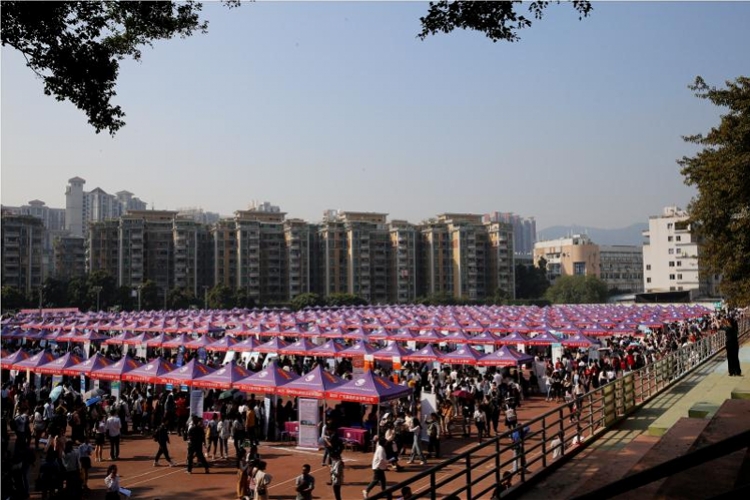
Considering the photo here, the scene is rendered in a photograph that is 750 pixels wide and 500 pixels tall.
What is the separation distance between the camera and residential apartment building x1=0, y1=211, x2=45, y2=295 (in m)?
98.2

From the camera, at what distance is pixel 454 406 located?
1884 centimetres

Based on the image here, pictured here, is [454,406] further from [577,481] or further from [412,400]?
[577,481]

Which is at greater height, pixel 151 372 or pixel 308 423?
pixel 151 372

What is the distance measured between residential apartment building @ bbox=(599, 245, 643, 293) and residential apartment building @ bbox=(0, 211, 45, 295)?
120407mm

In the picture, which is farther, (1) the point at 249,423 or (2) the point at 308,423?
(2) the point at 308,423

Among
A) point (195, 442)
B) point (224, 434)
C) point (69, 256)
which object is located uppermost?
point (69, 256)

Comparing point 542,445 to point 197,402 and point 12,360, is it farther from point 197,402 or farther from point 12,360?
point 12,360

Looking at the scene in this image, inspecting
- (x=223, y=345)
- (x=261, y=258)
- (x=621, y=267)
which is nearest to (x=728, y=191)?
(x=223, y=345)

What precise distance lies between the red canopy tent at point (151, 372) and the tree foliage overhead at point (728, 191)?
16229 mm

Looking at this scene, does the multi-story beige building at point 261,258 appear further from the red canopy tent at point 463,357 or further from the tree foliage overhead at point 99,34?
the tree foliage overhead at point 99,34

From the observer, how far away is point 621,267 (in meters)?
162

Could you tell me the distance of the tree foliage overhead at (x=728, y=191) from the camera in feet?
53.2

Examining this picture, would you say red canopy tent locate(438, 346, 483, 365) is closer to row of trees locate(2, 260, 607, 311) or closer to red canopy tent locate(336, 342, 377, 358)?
red canopy tent locate(336, 342, 377, 358)

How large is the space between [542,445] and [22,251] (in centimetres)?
10696
